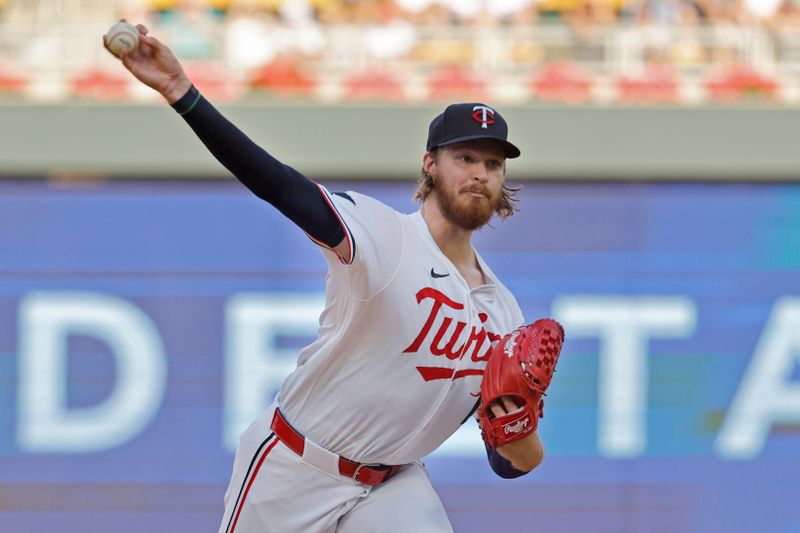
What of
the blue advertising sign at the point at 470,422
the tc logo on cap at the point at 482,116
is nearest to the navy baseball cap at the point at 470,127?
the tc logo on cap at the point at 482,116

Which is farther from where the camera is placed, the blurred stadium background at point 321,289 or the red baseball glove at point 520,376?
the blurred stadium background at point 321,289

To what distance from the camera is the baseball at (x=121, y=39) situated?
305 cm

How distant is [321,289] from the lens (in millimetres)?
7719

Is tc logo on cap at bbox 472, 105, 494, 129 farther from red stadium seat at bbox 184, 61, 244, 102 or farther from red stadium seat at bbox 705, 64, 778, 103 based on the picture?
Result: red stadium seat at bbox 705, 64, 778, 103

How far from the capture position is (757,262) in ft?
25.8

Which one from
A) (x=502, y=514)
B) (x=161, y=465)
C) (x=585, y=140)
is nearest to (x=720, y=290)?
(x=585, y=140)

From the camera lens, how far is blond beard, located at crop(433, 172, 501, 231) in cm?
364

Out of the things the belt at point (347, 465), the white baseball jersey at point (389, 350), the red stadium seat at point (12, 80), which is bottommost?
the belt at point (347, 465)

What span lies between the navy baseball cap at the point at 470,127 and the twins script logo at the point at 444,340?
440mm

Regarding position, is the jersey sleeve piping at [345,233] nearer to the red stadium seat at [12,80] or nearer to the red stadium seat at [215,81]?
the red stadium seat at [215,81]

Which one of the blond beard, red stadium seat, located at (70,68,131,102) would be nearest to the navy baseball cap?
the blond beard

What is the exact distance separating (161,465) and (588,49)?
3997 mm

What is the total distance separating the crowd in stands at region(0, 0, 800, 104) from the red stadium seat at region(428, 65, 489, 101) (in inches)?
0.5

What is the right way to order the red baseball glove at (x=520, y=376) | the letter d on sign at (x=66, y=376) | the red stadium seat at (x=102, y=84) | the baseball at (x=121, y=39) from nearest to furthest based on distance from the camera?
the baseball at (x=121, y=39), the red baseball glove at (x=520, y=376), the letter d on sign at (x=66, y=376), the red stadium seat at (x=102, y=84)
